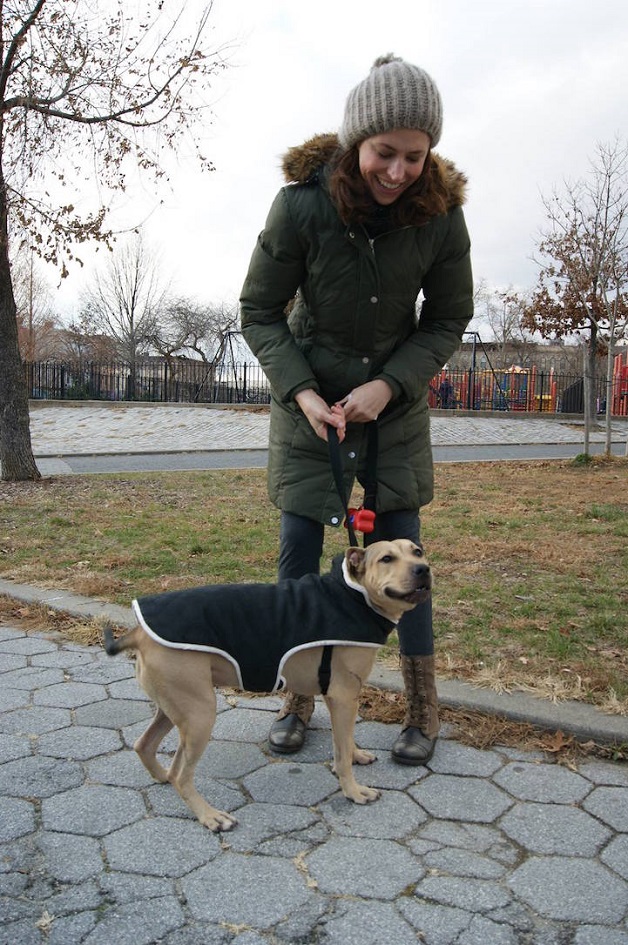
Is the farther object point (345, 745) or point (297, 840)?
point (345, 745)

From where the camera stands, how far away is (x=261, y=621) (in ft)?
9.03

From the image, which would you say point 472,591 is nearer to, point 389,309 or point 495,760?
point 495,760

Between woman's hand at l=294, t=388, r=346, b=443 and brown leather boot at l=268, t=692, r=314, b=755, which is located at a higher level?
woman's hand at l=294, t=388, r=346, b=443

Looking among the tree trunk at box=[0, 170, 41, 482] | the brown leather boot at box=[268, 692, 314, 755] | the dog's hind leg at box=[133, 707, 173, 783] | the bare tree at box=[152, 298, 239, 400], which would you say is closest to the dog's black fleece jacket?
the dog's hind leg at box=[133, 707, 173, 783]

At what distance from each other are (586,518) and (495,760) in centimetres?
523

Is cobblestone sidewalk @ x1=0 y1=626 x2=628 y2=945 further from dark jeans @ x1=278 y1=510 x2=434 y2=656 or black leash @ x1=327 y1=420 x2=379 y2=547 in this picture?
black leash @ x1=327 y1=420 x2=379 y2=547

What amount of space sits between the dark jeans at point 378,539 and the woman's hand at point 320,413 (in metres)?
0.51

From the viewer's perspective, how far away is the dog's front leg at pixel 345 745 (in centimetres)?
286

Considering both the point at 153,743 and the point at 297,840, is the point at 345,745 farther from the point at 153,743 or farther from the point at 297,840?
the point at 153,743

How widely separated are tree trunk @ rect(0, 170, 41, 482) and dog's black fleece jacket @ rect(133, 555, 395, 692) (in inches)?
347

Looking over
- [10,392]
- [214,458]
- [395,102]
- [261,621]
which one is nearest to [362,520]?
[261,621]

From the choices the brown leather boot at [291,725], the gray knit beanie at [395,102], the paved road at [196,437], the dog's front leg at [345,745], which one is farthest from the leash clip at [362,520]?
the paved road at [196,437]

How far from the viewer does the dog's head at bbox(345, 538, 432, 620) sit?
276 cm

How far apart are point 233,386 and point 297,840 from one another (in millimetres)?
27484
